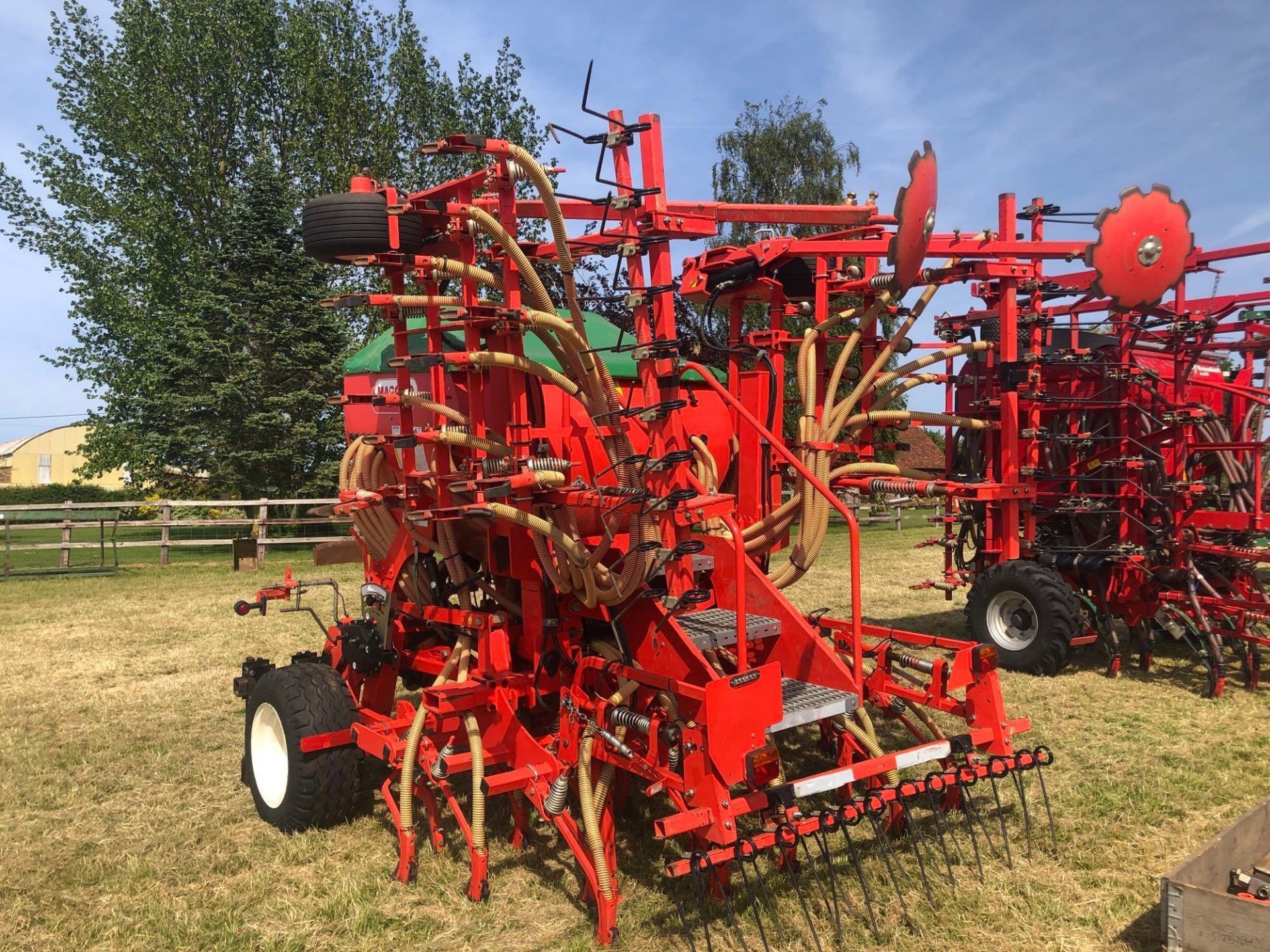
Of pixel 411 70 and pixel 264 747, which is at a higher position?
pixel 411 70

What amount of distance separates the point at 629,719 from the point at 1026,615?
4.95 m

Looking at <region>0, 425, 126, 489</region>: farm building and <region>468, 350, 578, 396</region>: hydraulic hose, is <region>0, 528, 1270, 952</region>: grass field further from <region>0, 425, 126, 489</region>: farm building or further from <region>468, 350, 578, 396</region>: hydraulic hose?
<region>0, 425, 126, 489</region>: farm building

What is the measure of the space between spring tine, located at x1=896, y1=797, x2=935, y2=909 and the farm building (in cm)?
6468

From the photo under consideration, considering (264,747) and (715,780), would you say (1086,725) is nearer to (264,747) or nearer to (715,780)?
(715,780)

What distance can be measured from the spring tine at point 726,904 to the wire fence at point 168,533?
893 cm

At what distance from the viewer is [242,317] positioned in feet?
58.7

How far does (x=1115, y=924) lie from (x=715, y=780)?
5.49 feet

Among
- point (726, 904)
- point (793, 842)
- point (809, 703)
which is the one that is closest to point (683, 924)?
point (726, 904)

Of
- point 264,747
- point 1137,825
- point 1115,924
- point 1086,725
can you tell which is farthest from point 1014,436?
point 264,747

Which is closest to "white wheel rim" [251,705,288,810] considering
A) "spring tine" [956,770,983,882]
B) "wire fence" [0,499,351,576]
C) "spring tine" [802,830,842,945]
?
"spring tine" [802,830,842,945]

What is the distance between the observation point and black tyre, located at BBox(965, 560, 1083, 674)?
7008 millimetres

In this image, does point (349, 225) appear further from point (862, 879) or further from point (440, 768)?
point (862, 879)

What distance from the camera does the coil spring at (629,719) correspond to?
352 centimetres

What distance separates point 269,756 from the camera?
182 inches
